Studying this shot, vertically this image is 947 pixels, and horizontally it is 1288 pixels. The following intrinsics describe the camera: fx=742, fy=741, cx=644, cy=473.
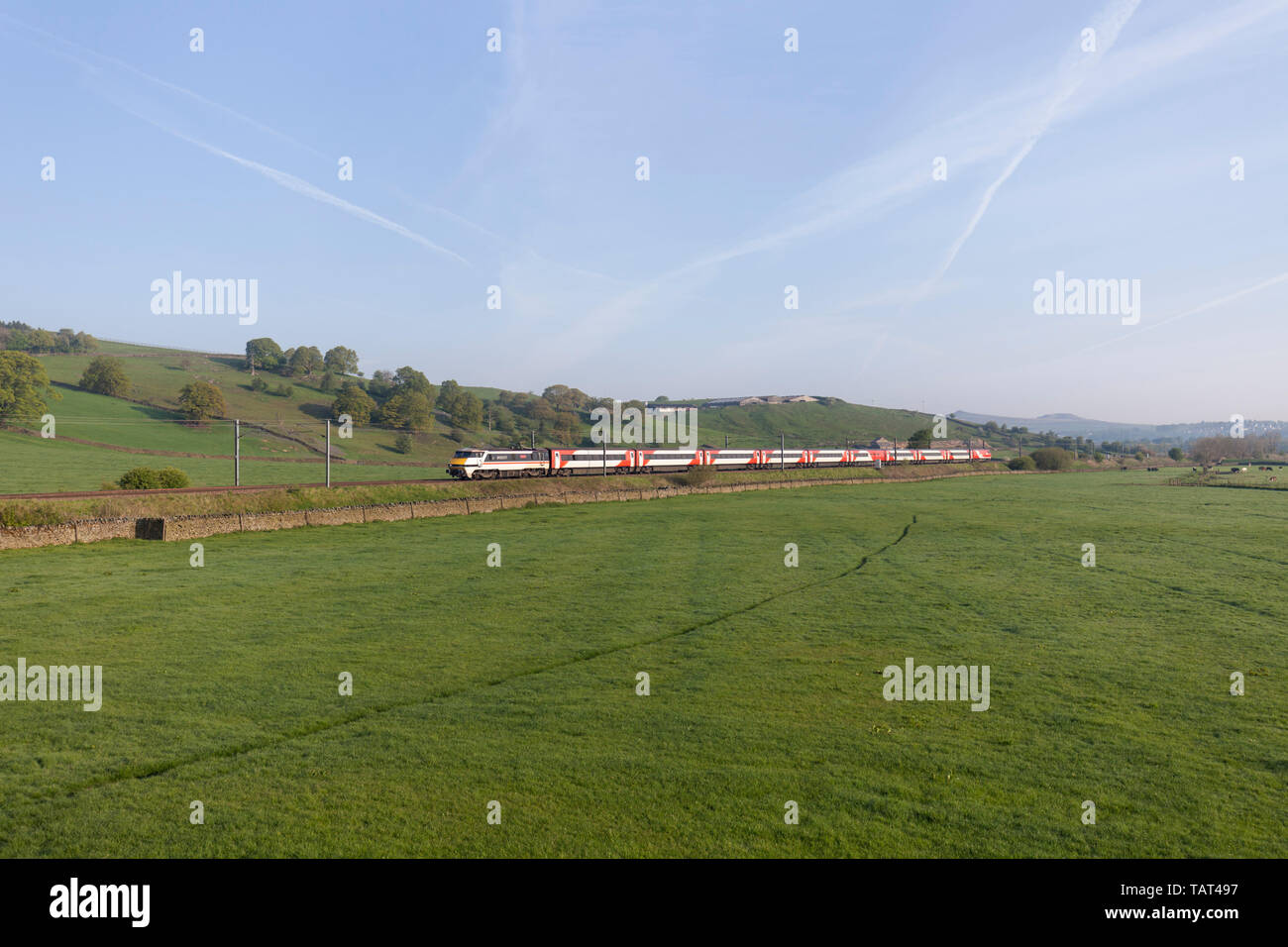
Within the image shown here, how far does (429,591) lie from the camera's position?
16.8m

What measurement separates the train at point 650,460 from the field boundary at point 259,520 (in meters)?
10.5

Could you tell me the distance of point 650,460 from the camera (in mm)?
69125

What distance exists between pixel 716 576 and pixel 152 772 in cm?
1390

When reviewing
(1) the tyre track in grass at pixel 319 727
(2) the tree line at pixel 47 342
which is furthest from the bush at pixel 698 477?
(2) the tree line at pixel 47 342

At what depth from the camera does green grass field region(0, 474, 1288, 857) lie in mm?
6215

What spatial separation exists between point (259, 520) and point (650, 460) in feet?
147

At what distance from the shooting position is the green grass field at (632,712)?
6.21 m

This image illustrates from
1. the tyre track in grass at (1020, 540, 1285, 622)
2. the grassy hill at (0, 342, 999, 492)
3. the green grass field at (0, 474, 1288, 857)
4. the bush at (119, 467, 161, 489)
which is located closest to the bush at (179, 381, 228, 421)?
the grassy hill at (0, 342, 999, 492)

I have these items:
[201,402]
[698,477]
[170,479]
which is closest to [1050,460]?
[698,477]

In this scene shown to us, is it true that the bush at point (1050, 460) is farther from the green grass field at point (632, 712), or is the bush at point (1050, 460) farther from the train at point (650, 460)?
the green grass field at point (632, 712)

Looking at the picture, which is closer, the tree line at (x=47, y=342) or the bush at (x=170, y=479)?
the bush at (x=170, y=479)

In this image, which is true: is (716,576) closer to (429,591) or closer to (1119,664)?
(429,591)

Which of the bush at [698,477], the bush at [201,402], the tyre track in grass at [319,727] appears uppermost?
the bush at [201,402]
